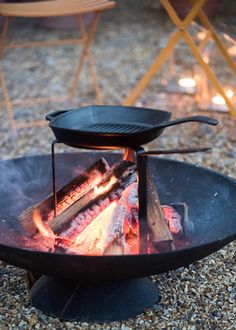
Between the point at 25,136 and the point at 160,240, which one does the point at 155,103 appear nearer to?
the point at 25,136

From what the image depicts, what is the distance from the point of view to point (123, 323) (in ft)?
6.37

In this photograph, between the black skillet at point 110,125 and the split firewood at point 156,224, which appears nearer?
the black skillet at point 110,125

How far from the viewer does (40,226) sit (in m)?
2.04

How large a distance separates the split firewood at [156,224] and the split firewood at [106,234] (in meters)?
0.10

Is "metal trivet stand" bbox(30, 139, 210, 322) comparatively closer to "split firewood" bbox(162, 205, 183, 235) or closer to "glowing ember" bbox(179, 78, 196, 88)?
"split firewood" bbox(162, 205, 183, 235)

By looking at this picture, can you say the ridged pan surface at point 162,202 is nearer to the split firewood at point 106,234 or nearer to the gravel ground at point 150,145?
the split firewood at point 106,234

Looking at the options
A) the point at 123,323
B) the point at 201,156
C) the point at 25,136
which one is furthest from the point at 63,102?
the point at 123,323

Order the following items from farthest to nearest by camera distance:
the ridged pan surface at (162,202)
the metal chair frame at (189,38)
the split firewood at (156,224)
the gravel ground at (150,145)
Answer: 1. the metal chair frame at (189,38)
2. the gravel ground at (150,145)
3. the split firewood at (156,224)
4. the ridged pan surface at (162,202)

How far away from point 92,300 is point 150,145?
5.60 ft

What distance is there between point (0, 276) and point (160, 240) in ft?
2.25

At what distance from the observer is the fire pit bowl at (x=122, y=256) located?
170 centimetres

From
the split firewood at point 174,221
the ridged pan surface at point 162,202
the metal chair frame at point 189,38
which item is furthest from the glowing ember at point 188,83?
the split firewood at point 174,221

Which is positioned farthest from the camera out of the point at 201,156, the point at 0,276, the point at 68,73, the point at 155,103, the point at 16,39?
the point at 16,39

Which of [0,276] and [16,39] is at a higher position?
[0,276]
